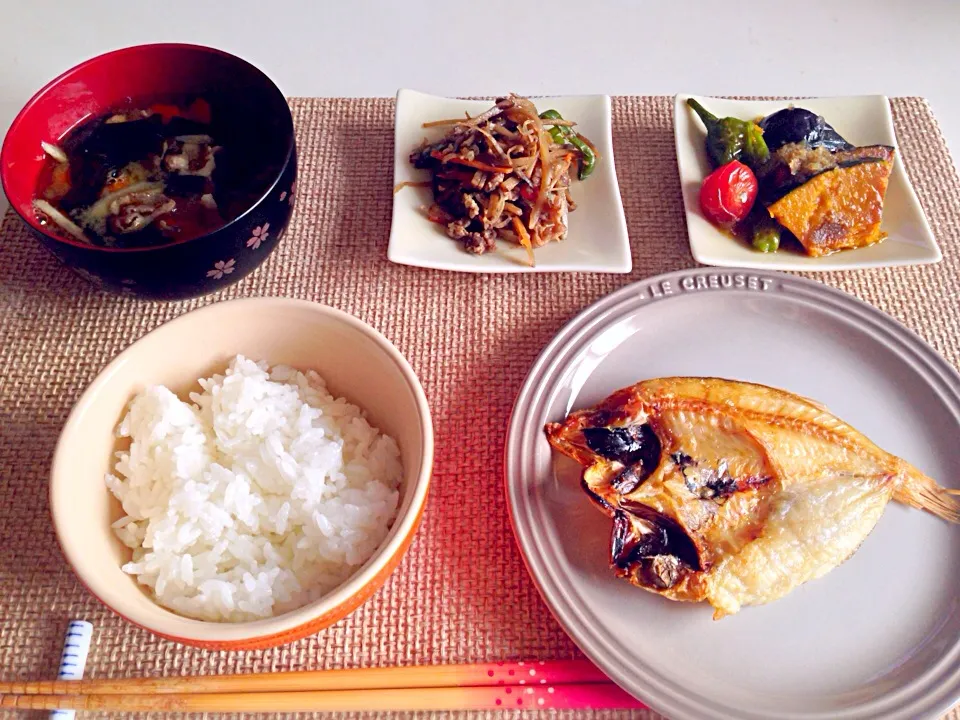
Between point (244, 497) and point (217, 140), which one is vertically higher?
point (217, 140)

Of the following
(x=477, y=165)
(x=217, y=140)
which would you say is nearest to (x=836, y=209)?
(x=477, y=165)

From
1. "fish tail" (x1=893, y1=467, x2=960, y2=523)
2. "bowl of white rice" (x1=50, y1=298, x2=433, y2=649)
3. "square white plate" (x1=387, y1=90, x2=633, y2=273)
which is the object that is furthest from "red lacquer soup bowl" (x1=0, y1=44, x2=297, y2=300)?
"fish tail" (x1=893, y1=467, x2=960, y2=523)

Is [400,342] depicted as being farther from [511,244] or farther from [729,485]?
[729,485]

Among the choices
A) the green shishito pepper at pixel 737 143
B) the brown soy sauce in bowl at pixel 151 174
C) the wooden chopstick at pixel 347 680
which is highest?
the green shishito pepper at pixel 737 143

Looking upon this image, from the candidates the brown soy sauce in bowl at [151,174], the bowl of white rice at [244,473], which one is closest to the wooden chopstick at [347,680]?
the bowl of white rice at [244,473]

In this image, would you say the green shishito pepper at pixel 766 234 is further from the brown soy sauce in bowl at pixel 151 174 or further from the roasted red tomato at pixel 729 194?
the brown soy sauce in bowl at pixel 151 174

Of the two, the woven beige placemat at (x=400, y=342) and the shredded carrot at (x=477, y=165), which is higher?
the shredded carrot at (x=477, y=165)
